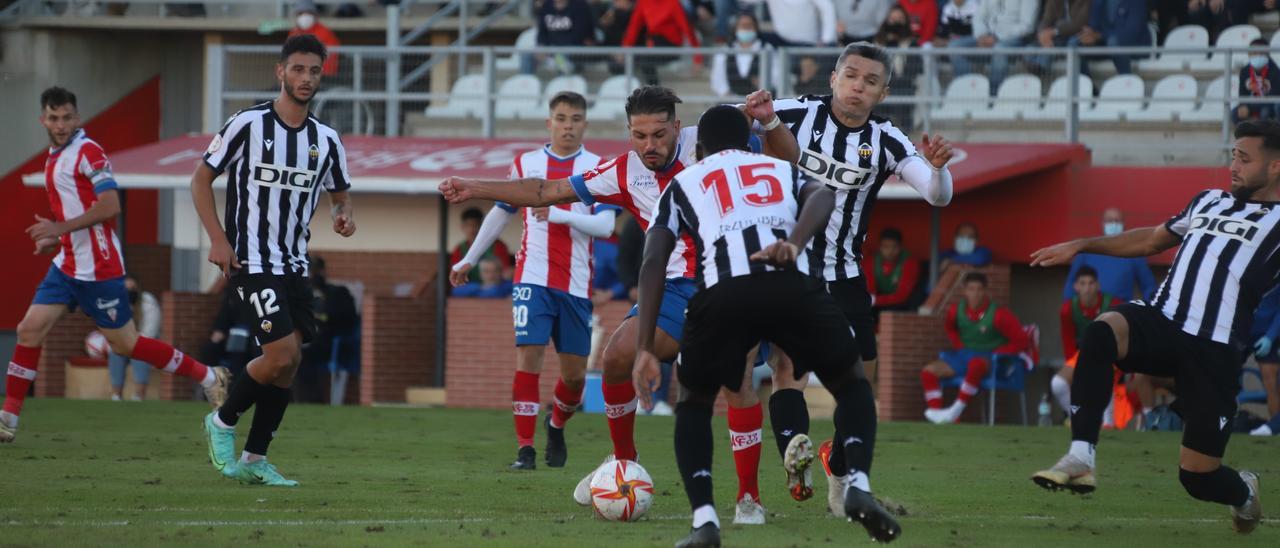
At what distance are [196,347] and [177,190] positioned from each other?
10.7ft

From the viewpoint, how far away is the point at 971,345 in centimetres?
1772

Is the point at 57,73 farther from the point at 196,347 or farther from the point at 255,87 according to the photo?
the point at 196,347

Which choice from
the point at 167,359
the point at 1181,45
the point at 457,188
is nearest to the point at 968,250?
the point at 1181,45

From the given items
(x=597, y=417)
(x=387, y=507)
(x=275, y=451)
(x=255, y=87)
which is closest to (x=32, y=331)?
(x=275, y=451)

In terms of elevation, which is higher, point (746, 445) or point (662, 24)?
point (662, 24)

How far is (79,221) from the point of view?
11.8 meters

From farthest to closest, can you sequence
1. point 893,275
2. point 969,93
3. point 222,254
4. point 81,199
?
point 969,93 → point 893,275 → point 81,199 → point 222,254

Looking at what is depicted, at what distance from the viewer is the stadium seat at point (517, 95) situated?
68.9 ft

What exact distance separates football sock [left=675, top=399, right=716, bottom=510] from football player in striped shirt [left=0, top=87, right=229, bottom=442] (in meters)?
6.21

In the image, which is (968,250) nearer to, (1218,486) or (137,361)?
(137,361)

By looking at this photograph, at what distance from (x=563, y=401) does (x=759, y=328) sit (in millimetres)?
4172

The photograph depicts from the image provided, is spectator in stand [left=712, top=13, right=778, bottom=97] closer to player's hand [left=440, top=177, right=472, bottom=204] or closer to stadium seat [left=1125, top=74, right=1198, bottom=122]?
stadium seat [left=1125, top=74, right=1198, bottom=122]

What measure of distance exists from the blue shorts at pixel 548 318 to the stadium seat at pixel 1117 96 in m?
9.44

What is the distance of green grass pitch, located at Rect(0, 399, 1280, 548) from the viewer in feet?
24.4
